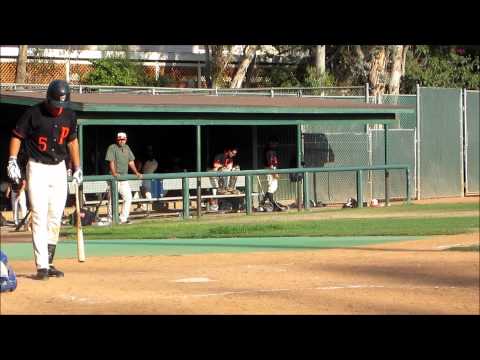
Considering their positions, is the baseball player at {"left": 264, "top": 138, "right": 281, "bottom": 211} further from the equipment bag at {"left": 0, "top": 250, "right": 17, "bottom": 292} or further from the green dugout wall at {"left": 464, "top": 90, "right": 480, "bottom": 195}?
the equipment bag at {"left": 0, "top": 250, "right": 17, "bottom": 292}

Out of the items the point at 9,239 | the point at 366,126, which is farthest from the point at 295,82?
the point at 9,239

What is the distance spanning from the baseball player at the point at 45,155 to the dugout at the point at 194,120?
10341 mm

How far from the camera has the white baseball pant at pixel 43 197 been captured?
10742mm

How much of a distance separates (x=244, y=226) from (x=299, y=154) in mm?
6567

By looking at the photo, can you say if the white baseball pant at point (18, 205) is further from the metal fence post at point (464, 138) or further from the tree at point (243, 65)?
the tree at point (243, 65)

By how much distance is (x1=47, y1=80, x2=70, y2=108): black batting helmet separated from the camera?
10602 mm

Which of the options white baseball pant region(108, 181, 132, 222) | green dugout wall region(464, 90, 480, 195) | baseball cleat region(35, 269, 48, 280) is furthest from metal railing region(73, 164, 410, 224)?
baseball cleat region(35, 269, 48, 280)

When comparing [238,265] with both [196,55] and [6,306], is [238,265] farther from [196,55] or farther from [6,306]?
[196,55]

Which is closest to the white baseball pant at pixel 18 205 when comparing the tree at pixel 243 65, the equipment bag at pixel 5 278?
the equipment bag at pixel 5 278

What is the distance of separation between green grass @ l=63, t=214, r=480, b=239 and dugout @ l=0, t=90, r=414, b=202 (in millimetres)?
2735

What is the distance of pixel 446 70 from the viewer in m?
39.3

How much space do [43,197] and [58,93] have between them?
42.2 inches

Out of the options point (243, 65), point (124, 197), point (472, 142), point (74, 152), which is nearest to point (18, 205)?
point (124, 197)

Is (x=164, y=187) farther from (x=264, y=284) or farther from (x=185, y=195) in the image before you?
(x=264, y=284)
